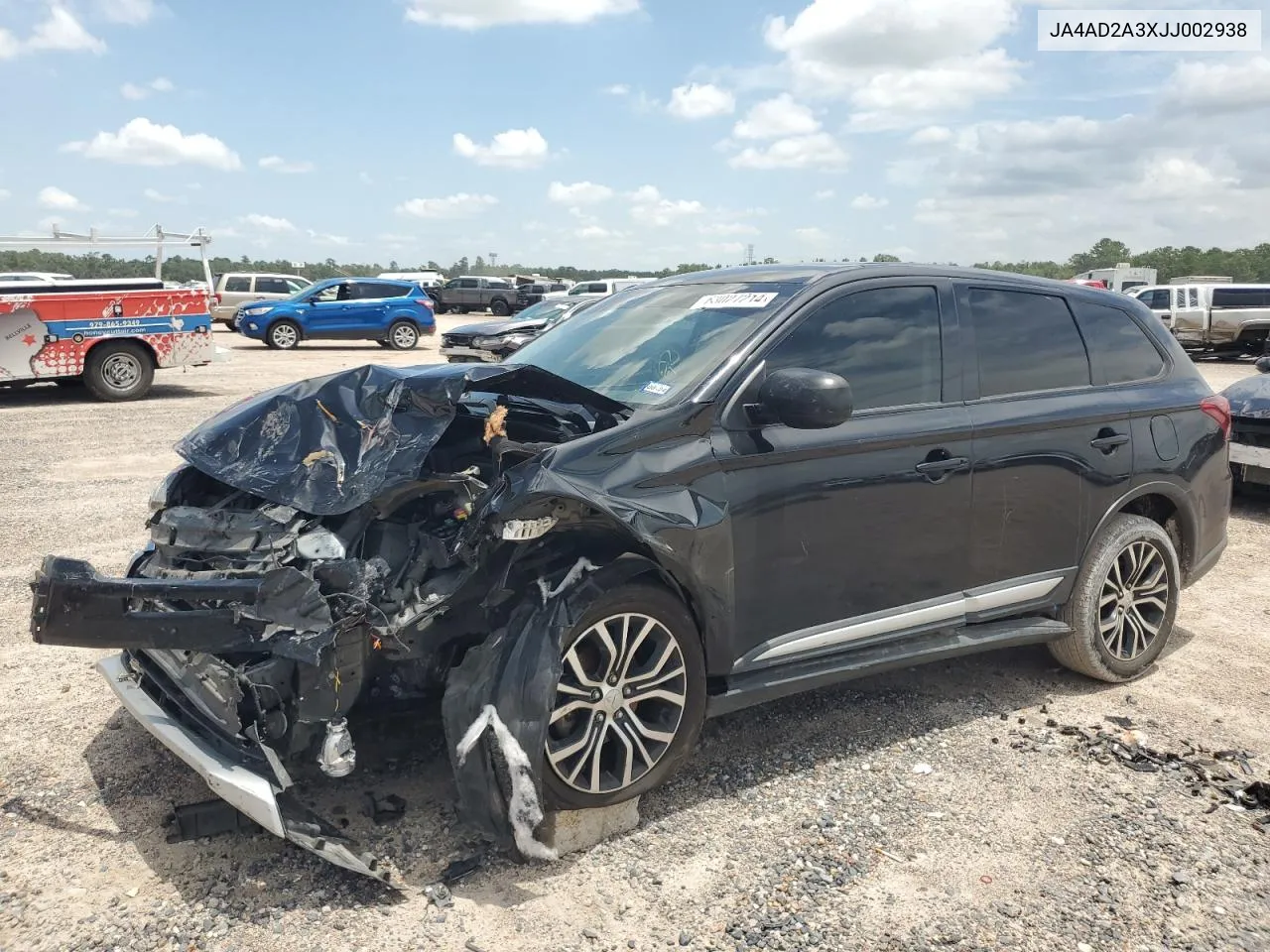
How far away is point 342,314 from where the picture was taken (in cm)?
2377

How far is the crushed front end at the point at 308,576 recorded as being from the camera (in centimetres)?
282

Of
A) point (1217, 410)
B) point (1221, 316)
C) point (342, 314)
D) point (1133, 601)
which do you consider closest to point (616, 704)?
point (1133, 601)

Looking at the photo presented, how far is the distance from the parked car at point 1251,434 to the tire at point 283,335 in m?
20.6

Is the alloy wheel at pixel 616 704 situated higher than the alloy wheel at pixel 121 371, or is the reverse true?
the alloy wheel at pixel 121 371

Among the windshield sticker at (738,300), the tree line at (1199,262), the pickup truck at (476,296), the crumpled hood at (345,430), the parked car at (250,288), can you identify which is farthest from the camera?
the tree line at (1199,262)

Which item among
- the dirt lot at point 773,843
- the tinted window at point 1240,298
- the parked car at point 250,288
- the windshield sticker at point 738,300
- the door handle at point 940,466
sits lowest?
the dirt lot at point 773,843

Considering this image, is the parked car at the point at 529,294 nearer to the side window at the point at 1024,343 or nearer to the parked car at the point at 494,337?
the parked car at the point at 494,337

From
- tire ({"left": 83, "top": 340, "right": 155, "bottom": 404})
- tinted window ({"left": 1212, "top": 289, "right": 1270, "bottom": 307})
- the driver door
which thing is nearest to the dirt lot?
the driver door

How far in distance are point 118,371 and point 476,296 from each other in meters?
30.6

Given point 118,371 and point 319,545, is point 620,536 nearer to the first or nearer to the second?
point 319,545

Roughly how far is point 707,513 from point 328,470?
1.30m

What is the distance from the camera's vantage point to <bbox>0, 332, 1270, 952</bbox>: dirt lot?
110 inches

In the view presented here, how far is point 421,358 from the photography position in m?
21.9

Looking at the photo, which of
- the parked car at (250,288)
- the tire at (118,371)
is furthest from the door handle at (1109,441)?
the parked car at (250,288)
